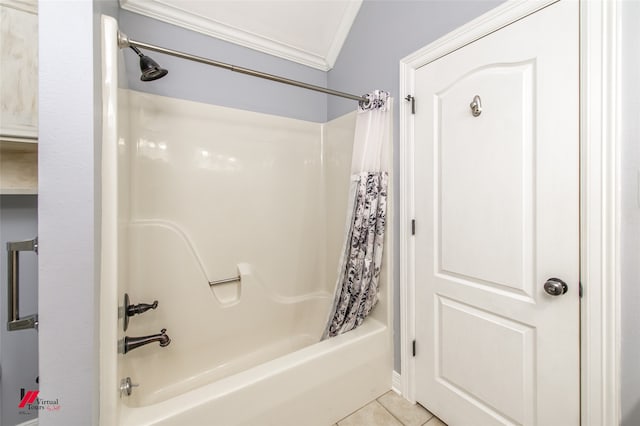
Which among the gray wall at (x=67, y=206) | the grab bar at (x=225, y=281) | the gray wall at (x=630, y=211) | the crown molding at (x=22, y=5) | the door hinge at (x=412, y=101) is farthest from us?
the grab bar at (x=225, y=281)

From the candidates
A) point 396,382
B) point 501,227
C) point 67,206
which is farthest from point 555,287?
point 67,206

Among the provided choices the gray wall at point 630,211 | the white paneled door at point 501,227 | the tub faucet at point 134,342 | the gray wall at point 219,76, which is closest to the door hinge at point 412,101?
the white paneled door at point 501,227

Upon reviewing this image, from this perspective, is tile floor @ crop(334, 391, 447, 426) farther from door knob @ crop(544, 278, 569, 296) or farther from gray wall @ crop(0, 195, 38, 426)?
gray wall @ crop(0, 195, 38, 426)

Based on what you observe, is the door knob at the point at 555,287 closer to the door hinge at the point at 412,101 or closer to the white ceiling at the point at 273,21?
the door hinge at the point at 412,101

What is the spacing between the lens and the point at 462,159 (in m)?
1.26

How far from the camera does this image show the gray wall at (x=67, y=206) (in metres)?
0.72

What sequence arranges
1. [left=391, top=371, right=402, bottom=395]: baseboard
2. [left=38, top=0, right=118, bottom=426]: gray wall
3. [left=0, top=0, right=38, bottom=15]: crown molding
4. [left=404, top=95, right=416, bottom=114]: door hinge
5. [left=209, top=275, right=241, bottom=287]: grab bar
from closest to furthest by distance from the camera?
[left=38, top=0, right=118, bottom=426]: gray wall → [left=0, top=0, right=38, bottom=15]: crown molding → [left=404, top=95, right=416, bottom=114]: door hinge → [left=391, top=371, right=402, bottom=395]: baseboard → [left=209, top=275, right=241, bottom=287]: grab bar

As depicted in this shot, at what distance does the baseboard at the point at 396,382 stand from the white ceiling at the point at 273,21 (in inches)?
96.0

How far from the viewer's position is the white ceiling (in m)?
1.67

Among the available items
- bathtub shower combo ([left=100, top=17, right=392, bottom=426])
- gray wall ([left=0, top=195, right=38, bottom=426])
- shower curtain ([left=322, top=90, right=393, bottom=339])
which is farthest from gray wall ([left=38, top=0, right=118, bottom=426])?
shower curtain ([left=322, top=90, right=393, bottom=339])

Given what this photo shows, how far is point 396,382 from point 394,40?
216cm

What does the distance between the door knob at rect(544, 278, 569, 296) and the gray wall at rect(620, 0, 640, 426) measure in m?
0.15

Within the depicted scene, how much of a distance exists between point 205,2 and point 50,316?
1.95m

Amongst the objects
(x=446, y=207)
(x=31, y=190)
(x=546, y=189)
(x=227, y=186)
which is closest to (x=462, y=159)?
(x=446, y=207)
